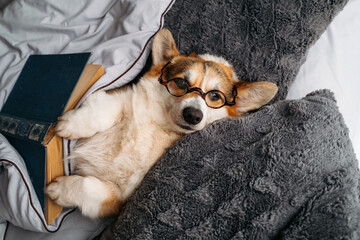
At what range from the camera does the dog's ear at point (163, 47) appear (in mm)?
1477

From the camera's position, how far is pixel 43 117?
1241 mm

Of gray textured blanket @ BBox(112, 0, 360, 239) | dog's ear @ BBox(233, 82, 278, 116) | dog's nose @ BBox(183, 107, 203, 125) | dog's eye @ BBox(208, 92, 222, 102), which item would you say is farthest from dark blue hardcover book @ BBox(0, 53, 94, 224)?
dog's ear @ BBox(233, 82, 278, 116)

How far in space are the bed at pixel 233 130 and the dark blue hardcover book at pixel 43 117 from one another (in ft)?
0.21

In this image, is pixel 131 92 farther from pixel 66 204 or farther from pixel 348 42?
pixel 348 42

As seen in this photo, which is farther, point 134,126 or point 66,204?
point 134,126

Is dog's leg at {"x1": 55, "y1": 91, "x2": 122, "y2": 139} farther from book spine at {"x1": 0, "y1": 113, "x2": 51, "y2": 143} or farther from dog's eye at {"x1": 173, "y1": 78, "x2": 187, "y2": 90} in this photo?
dog's eye at {"x1": 173, "y1": 78, "x2": 187, "y2": 90}

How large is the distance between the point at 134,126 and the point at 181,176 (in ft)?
1.38

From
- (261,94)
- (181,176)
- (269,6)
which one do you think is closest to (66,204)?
(181,176)

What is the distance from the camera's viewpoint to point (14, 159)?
4.00 feet

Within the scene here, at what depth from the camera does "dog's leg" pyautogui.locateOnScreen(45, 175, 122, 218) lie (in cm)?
118

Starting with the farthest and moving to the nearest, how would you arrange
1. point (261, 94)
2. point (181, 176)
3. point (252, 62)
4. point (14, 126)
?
point (252, 62) < point (261, 94) < point (14, 126) < point (181, 176)

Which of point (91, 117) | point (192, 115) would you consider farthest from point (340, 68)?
point (91, 117)

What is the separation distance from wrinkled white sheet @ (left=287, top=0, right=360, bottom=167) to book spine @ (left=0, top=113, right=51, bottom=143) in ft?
5.04

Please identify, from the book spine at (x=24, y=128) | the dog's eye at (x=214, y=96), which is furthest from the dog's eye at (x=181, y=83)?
the book spine at (x=24, y=128)
